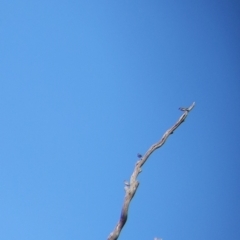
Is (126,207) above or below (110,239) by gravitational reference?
above

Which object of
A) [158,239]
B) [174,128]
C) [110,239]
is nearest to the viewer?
[110,239]

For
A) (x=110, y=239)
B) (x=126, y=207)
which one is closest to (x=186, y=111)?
(x=126, y=207)

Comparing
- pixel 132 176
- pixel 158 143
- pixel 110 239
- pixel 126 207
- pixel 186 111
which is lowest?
pixel 110 239

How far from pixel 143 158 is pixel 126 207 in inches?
10.4

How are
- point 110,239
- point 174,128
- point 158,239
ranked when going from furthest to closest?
point 174,128 < point 158,239 < point 110,239

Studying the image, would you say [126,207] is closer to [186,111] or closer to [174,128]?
[174,128]

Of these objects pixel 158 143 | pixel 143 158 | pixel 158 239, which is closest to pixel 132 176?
pixel 143 158

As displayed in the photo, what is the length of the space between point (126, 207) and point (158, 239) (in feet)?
0.83

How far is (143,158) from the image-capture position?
1.51 metres

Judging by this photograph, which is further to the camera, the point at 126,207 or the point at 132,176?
the point at 132,176

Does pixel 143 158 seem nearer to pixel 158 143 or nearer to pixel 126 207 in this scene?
pixel 158 143

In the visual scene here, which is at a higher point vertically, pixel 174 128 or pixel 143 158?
pixel 174 128

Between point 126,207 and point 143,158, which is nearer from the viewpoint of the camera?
point 126,207

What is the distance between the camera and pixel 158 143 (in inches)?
60.9
